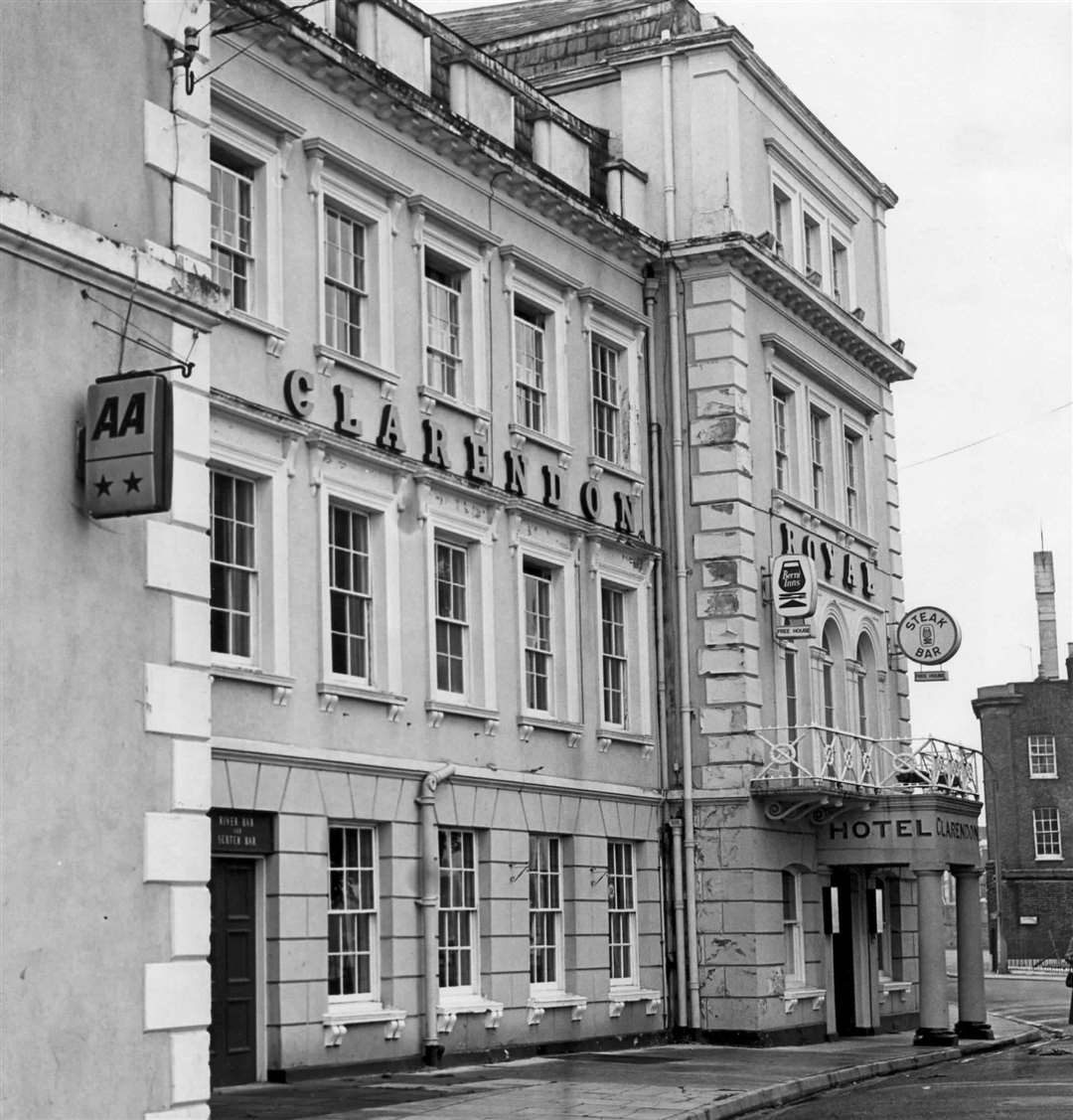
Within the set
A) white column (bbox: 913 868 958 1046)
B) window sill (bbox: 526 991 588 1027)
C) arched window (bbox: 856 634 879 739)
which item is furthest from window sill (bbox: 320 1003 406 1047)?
arched window (bbox: 856 634 879 739)

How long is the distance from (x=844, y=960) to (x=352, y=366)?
14.8 metres

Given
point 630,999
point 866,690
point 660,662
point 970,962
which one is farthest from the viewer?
point 866,690

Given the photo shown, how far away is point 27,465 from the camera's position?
11.6m

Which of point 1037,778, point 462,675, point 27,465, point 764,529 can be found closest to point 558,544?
point 462,675

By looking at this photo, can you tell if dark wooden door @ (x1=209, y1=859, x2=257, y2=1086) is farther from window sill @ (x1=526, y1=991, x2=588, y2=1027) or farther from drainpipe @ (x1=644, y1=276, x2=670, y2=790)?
drainpipe @ (x1=644, y1=276, x2=670, y2=790)

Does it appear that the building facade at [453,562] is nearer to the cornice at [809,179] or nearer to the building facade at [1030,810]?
the cornice at [809,179]

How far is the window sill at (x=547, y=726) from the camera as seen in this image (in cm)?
2455

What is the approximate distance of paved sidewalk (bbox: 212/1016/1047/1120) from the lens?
57.2 feet

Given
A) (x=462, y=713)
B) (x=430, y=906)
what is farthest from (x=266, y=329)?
(x=430, y=906)

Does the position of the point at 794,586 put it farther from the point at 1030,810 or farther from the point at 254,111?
the point at 1030,810

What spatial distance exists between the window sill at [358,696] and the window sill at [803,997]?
9.14 m

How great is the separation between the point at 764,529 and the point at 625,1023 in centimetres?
754

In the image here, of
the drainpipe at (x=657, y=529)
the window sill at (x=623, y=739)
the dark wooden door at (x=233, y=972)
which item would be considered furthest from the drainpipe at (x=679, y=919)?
the dark wooden door at (x=233, y=972)

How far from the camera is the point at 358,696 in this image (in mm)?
21234
